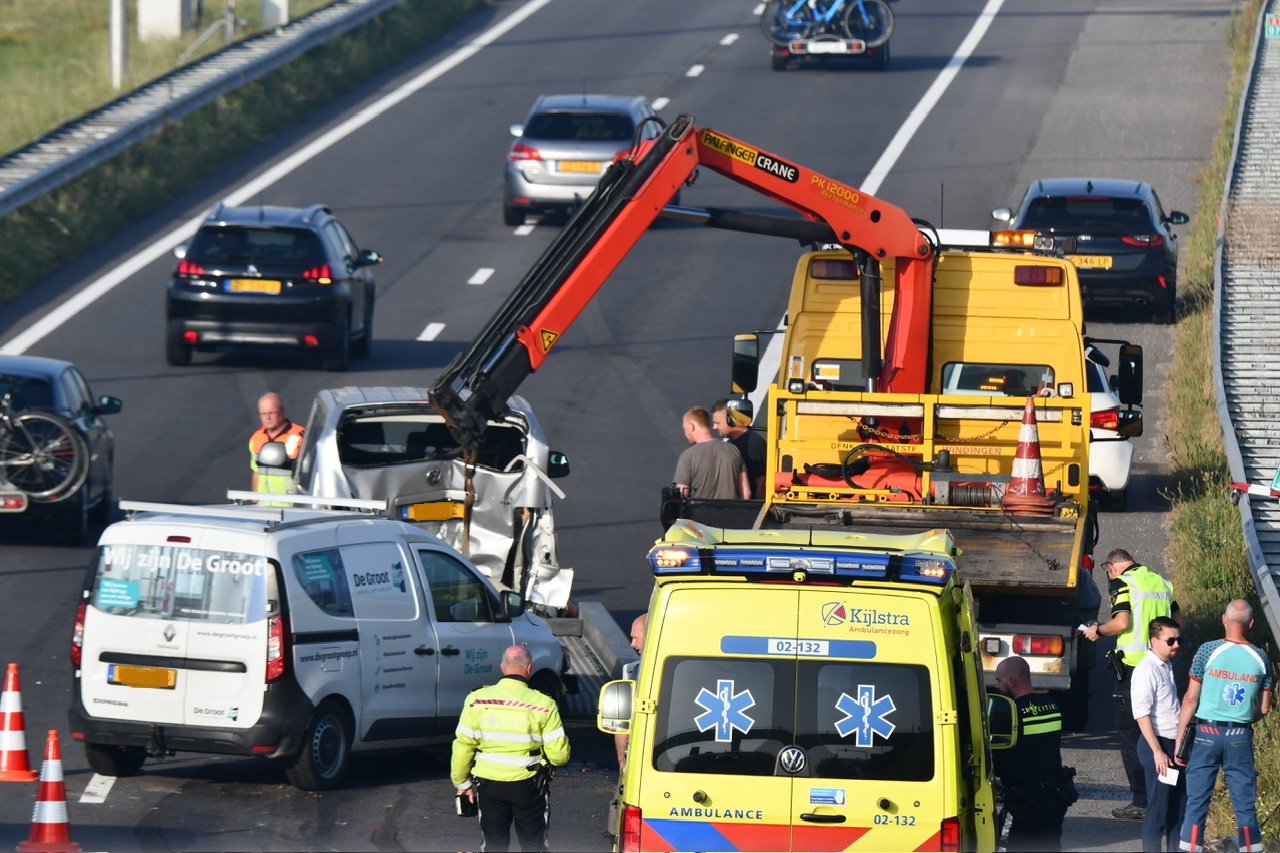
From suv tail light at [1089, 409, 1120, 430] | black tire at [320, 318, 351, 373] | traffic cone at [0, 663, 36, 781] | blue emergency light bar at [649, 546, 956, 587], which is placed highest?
blue emergency light bar at [649, 546, 956, 587]

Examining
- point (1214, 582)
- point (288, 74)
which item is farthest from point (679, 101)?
point (1214, 582)

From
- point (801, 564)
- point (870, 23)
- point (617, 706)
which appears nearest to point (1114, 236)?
point (870, 23)

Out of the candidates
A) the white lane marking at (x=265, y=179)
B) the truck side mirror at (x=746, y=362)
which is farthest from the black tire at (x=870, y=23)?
the truck side mirror at (x=746, y=362)

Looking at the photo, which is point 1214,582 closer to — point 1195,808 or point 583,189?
point 1195,808

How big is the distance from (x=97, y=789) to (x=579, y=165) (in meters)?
21.1

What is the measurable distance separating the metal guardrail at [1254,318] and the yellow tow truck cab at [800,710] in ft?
17.9

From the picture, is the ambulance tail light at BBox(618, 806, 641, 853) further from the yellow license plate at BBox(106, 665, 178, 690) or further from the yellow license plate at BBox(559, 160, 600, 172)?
the yellow license plate at BBox(559, 160, 600, 172)

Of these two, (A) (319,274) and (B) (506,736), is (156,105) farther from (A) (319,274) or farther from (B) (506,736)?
(B) (506,736)

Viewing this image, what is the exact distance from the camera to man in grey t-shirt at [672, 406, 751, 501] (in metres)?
16.8

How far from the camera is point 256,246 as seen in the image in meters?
26.2

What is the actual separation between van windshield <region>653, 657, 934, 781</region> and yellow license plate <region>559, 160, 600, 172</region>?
24.3m

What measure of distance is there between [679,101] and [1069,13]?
1283cm

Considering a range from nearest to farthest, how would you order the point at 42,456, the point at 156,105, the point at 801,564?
the point at 801,564
the point at 42,456
the point at 156,105

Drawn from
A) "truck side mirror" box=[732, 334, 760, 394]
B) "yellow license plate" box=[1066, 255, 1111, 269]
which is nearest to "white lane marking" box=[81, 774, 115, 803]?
"truck side mirror" box=[732, 334, 760, 394]
